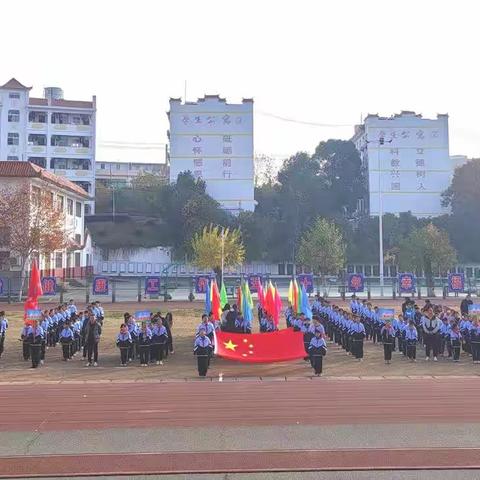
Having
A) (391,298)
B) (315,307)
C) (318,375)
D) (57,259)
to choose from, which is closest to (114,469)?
(318,375)

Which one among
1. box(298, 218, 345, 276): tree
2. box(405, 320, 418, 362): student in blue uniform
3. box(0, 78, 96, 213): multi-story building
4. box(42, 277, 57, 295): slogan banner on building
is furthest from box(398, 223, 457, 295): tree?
→ box(0, 78, 96, 213): multi-story building

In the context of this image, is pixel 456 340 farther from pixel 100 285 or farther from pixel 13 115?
pixel 13 115

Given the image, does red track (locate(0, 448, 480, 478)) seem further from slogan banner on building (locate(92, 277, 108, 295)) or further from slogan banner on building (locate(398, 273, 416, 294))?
slogan banner on building (locate(398, 273, 416, 294))

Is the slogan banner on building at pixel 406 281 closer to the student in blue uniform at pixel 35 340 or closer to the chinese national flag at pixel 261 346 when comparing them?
the chinese national flag at pixel 261 346

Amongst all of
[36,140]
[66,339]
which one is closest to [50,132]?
[36,140]

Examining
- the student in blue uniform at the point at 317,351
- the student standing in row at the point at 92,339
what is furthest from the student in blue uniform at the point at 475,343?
the student standing in row at the point at 92,339

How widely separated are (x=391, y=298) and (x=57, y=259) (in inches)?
890

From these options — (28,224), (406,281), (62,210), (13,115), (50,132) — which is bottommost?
(406,281)

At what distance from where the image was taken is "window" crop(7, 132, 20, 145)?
182 ft

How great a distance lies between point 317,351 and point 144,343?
461 cm

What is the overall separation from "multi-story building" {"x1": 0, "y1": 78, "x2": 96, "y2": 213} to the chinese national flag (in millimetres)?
43142

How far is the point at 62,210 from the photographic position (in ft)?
128

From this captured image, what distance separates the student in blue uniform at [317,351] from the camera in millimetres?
13398

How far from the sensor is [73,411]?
32.4 ft
